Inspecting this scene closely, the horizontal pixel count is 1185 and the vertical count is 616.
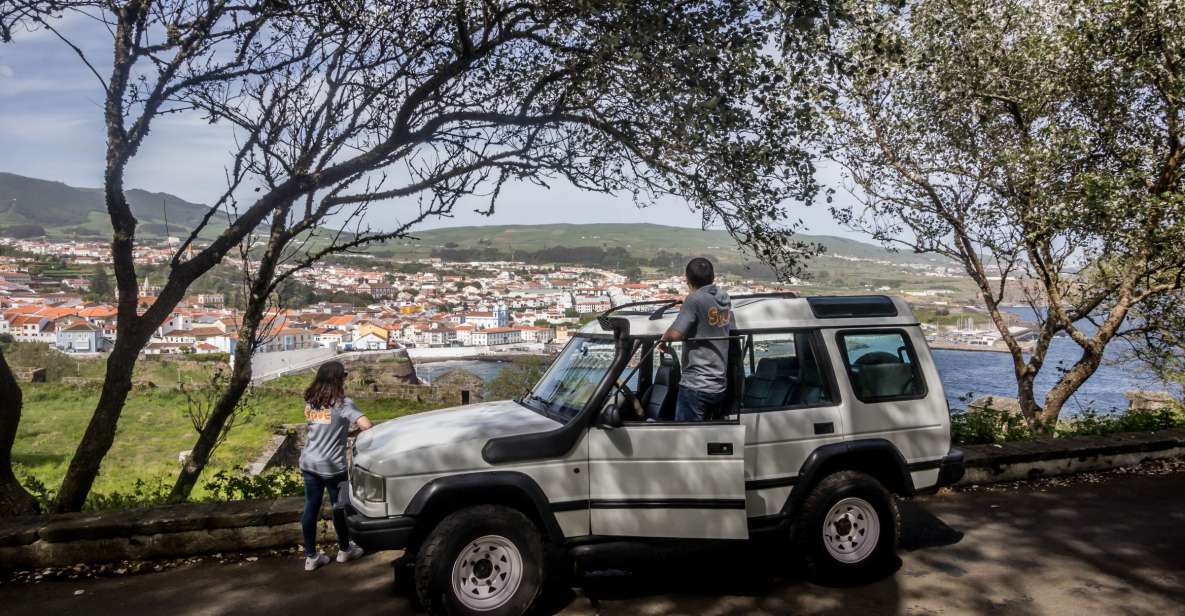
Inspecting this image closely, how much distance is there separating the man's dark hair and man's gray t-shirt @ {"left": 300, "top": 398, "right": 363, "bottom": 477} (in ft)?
9.02

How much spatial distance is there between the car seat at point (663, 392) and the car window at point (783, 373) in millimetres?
537

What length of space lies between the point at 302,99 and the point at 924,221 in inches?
435

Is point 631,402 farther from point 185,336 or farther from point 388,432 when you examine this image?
point 185,336

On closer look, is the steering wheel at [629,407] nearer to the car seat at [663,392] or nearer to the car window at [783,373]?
the car seat at [663,392]

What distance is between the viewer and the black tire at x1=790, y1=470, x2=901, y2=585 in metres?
5.09

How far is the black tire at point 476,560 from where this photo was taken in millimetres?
4301

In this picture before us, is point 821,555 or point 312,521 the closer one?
point 821,555

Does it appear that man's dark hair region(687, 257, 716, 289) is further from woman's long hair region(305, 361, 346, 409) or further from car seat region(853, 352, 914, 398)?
woman's long hair region(305, 361, 346, 409)

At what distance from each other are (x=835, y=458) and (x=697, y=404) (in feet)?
3.84

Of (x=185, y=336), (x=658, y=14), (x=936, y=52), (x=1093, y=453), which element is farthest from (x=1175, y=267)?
(x=185, y=336)

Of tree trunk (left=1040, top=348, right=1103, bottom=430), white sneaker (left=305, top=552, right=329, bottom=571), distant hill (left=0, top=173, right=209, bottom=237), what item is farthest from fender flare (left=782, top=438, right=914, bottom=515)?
distant hill (left=0, top=173, right=209, bottom=237)

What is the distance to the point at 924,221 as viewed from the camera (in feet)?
45.0

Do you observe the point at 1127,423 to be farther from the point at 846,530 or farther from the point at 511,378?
the point at 511,378

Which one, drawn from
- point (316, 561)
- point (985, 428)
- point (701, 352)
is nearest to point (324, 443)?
point (316, 561)
